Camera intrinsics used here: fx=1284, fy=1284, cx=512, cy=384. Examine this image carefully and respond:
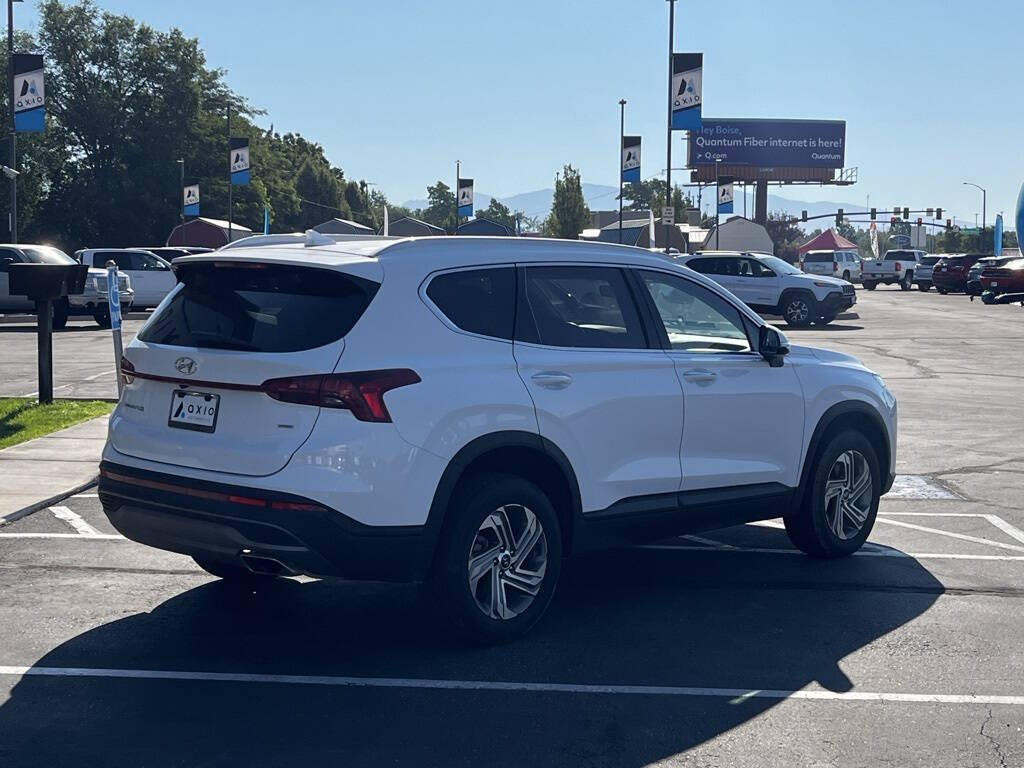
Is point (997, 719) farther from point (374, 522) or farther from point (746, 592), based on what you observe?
point (374, 522)

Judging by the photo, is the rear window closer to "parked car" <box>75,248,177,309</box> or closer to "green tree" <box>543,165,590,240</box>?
"parked car" <box>75,248,177,309</box>

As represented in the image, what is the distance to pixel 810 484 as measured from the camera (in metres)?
7.62

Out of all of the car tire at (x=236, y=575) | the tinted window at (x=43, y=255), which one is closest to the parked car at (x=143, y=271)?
the tinted window at (x=43, y=255)

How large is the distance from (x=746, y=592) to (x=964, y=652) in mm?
1365

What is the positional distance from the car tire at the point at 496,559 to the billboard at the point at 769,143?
110 meters

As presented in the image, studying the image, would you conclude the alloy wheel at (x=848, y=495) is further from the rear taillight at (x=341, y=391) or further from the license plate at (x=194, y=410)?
the license plate at (x=194, y=410)

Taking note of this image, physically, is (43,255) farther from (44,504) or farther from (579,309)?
(579,309)

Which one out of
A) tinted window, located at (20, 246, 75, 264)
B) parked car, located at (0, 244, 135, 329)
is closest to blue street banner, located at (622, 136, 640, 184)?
parked car, located at (0, 244, 135, 329)

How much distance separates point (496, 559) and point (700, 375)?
166cm

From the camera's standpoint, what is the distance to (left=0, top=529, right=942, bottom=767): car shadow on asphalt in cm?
475

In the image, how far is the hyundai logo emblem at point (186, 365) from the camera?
5.67m

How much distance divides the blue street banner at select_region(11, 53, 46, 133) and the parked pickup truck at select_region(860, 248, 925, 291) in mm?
45406

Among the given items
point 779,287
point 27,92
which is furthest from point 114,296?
point 779,287

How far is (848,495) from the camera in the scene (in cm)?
788
